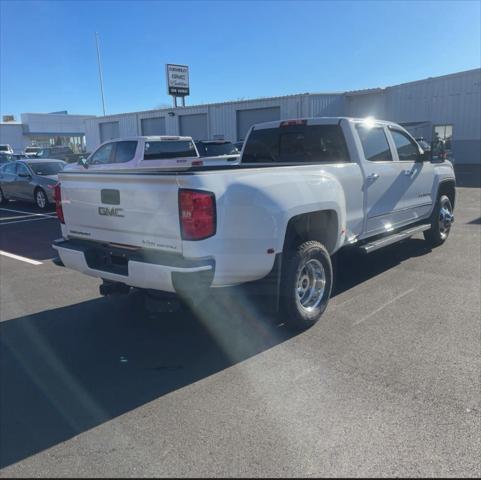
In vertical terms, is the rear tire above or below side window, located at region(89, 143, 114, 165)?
below

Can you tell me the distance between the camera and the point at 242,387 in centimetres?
349

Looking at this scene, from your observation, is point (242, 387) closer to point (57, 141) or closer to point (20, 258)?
point (20, 258)

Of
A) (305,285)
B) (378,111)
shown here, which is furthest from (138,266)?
(378,111)

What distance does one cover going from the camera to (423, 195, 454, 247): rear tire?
7590 millimetres

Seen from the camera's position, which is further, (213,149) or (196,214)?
(213,149)

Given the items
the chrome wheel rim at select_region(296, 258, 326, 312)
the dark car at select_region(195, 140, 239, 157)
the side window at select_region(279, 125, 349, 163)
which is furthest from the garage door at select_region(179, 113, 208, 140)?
the chrome wheel rim at select_region(296, 258, 326, 312)

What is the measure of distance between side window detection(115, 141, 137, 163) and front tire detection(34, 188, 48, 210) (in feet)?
9.84

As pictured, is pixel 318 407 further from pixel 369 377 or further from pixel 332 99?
pixel 332 99

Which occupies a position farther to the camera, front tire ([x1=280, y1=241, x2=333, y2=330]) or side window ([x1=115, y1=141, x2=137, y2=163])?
side window ([x1=115, y1=141, x2=137, y2=163])

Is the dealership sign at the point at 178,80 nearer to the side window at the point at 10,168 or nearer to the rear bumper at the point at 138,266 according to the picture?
the side window at the point at 10,168

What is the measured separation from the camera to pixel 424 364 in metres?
3.77

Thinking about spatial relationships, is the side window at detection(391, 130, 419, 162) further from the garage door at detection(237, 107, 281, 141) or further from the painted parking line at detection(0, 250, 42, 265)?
the garage door at detection(237, 107, 281, 141)

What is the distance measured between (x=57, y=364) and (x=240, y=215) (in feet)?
6.53

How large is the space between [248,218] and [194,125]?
30716 millimetres
